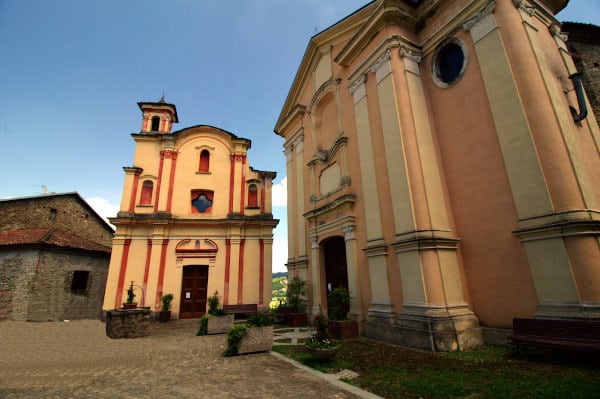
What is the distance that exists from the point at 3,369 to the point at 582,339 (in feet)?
36.3

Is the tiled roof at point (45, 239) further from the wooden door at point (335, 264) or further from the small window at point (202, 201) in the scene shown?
the wooden door at point (335, 264)

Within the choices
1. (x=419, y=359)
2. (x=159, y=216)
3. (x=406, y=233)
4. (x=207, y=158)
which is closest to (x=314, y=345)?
(x=419, y=359)

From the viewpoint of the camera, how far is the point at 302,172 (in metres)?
14.0

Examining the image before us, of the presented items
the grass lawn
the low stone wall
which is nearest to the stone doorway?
the grass lawn

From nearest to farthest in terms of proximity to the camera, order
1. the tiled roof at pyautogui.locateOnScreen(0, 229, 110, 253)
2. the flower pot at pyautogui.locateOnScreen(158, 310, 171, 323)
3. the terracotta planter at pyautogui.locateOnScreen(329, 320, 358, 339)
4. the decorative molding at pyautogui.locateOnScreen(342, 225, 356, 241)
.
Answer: the terracotta planter at pyautogui.locateOnScreen(329, 320, 358, 339) → the decorative molding at pyautogui.locateOnScreen(342, 225, 356, 241) → the flower pot at pyautogui.locateOnScreen(158, 310, 171, 323) → the tiled roof at pyautogui.locateOnScreen(0, 229, 110, 253)

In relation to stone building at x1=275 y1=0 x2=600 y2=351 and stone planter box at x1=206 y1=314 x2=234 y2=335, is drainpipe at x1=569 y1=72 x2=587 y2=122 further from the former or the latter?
stone planter box at x1=206 y1=314 x2=234 y2=335

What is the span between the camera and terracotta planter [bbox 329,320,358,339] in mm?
8070

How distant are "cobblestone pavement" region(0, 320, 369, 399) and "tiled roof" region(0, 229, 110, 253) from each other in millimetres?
9254

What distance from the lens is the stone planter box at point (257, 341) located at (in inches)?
270

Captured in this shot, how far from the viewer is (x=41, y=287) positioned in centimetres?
1545

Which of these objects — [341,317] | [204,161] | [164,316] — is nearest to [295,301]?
[341,317]

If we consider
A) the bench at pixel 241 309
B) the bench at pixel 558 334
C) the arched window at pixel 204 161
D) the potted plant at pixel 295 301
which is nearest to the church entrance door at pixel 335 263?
the potted plant at pixel 295 301

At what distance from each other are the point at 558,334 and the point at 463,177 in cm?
393

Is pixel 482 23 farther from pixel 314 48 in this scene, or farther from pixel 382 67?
pixel 314 48
